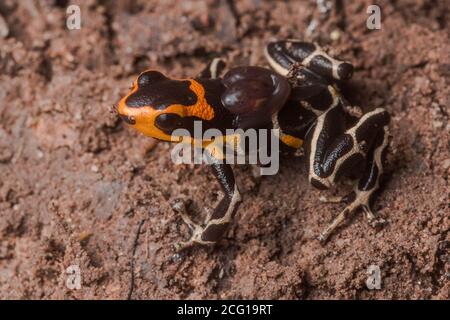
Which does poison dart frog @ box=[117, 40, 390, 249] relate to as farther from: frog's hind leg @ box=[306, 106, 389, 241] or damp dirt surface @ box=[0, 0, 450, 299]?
damp dirt surface @ box=[0, 0, 450, 299]

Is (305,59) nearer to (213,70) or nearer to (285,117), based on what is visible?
(285,117)

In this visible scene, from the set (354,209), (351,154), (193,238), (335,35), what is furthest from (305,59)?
(193,238)

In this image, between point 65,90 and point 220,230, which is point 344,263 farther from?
point 65,90

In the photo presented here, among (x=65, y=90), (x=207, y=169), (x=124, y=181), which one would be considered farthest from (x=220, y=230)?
(x=65, y=90)

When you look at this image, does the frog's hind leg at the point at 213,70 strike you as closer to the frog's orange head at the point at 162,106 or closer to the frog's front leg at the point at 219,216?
the frog's orange head at the point at 162,106

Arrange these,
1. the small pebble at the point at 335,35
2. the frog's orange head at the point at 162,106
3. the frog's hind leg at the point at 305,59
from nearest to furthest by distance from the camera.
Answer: the frog's orange head at the point at 162,106 → the frog's hind leg at the point at 305,59 → the small pebble at the point at 335,35
